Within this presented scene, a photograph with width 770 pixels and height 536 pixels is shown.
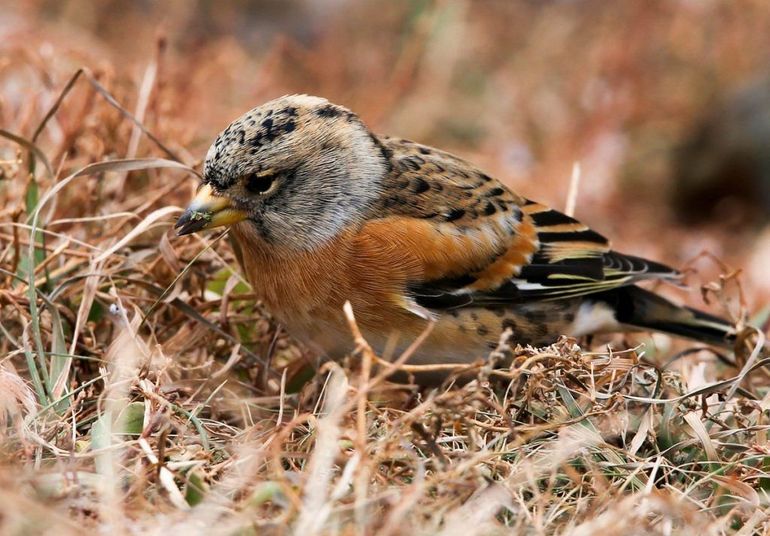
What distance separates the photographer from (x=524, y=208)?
3727 mm

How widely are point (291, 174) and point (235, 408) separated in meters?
0.78

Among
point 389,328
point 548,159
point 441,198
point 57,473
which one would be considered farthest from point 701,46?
point 57,473

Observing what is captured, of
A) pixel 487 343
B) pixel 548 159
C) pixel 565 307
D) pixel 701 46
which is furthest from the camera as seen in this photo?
pixel 701 46

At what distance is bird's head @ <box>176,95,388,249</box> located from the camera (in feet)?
10.3

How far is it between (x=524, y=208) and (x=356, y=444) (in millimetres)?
1702

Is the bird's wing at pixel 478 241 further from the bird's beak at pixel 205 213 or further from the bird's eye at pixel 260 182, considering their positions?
the bird's beak at pixel 205 213

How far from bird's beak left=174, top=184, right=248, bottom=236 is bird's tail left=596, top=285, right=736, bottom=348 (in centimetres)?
145

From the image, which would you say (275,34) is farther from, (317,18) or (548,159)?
(548,159)

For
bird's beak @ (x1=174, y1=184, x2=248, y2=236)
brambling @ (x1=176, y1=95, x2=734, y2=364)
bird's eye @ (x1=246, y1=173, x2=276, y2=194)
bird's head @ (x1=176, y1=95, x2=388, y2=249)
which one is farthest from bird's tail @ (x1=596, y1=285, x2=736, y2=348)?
bird's beak @ (x1=174, y1=184, x2=248, y2=236)

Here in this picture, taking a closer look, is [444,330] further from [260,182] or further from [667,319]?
[667,319]

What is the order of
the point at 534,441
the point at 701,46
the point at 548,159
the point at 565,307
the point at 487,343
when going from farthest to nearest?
1. the point at 701,46
2. the point at 548,159
3. the point at 565,307
4. the point at 487,343
5. the point at 534,441

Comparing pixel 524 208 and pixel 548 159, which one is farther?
pixel 548 159

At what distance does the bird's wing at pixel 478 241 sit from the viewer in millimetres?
3328

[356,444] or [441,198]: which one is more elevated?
[441,198]
